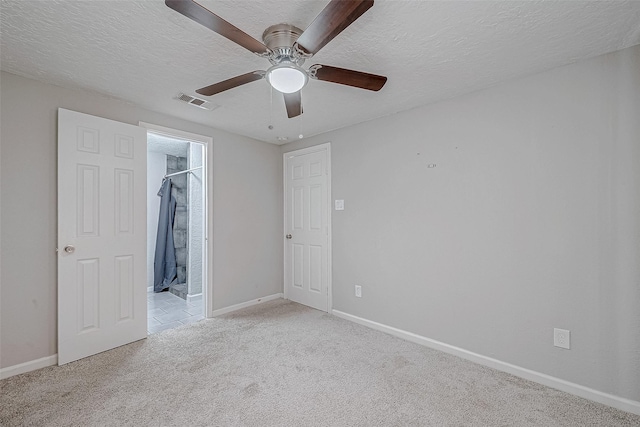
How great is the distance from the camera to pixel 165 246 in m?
4.73

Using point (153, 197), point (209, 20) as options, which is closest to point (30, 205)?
point (209, 20)

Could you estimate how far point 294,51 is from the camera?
5.07ft

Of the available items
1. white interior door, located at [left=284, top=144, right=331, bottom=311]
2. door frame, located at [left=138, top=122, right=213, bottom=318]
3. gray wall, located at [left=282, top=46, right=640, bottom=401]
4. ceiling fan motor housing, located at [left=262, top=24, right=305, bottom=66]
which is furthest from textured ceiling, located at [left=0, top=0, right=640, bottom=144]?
white interior door, located at [left=284, top=144, right=331, bottom=311]

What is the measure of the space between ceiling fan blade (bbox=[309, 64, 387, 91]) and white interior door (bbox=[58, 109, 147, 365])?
6.60ft

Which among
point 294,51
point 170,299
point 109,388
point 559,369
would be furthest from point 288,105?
point 170,299

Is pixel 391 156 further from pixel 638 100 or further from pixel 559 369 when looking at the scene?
pixel 559 369

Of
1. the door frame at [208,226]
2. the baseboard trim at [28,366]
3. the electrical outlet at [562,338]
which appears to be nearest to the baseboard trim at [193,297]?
the door frame at [208,226]

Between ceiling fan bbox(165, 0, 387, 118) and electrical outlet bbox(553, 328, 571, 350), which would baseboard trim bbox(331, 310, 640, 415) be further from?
ceiling fan bbox(165, 0, 387, 118)

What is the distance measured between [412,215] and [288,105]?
1.58 meters

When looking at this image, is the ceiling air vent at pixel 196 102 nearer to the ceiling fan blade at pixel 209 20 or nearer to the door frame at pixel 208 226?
the door frame at pixel 208 226

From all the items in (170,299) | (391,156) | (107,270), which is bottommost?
(170,299)

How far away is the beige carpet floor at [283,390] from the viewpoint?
167cm

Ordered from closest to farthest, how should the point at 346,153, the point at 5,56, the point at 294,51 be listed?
the point at 294,51, the point at 5,56, the point at 346,153

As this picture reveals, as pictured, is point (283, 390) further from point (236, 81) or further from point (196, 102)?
point (196, 102)
